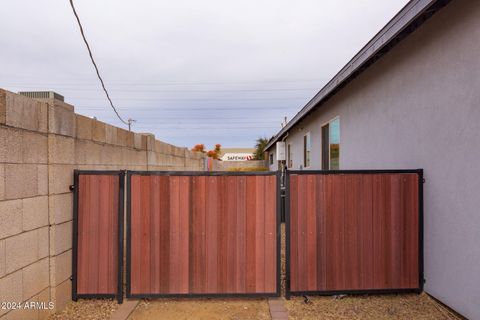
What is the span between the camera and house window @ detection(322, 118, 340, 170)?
8283mm

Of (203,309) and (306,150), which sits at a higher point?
(306,150)

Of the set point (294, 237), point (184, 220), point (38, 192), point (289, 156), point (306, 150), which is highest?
point (306, 150)

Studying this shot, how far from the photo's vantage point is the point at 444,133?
383 cm

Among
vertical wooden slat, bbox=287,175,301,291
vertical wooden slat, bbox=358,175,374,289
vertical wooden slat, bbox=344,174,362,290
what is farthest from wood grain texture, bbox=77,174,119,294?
vertical wooden slat, bbox=358,175,374,289

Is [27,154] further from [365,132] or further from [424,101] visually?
[365,132]

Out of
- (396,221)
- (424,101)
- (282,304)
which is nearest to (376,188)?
(396,221)

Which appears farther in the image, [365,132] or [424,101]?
[365,132]

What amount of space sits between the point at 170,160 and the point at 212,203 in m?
5.87

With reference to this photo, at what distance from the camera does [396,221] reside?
4242 mm

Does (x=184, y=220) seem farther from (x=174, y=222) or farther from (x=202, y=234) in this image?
(x=202, y=234)

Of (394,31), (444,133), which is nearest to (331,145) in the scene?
(394,31)

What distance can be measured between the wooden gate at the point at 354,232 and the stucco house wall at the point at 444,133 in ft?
0.78

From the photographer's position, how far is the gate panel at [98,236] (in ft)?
13.4

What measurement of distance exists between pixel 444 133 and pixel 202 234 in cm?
324
